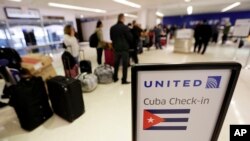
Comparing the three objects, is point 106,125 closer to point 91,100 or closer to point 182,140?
point 91,100

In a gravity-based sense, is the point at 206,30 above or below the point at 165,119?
above

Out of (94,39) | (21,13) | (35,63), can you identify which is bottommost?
(35,63)

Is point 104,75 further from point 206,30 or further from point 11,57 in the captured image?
point 206,30

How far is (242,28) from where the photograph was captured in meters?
4.30

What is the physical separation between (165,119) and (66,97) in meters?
1.63

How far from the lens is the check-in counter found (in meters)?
6.34

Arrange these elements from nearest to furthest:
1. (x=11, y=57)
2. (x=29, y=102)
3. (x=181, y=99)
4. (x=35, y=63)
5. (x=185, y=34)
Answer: (x=181, y=99)
(x=29, y=102)
(x=11, y=57)
(x=35, y=63)
(x=185, y=34)

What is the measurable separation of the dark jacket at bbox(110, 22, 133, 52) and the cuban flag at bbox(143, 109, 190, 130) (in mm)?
2430

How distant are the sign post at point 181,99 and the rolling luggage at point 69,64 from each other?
284cm

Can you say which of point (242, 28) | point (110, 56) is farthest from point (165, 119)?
point (242, 28)

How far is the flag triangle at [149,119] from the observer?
0.64 metres

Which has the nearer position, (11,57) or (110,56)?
(11,57)

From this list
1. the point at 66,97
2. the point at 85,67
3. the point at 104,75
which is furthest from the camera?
the point at 85,67

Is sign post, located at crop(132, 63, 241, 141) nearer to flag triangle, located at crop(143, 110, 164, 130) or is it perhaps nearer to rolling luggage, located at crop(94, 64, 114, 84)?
flag triangle, located at crop(143, 110, 164, 130)
